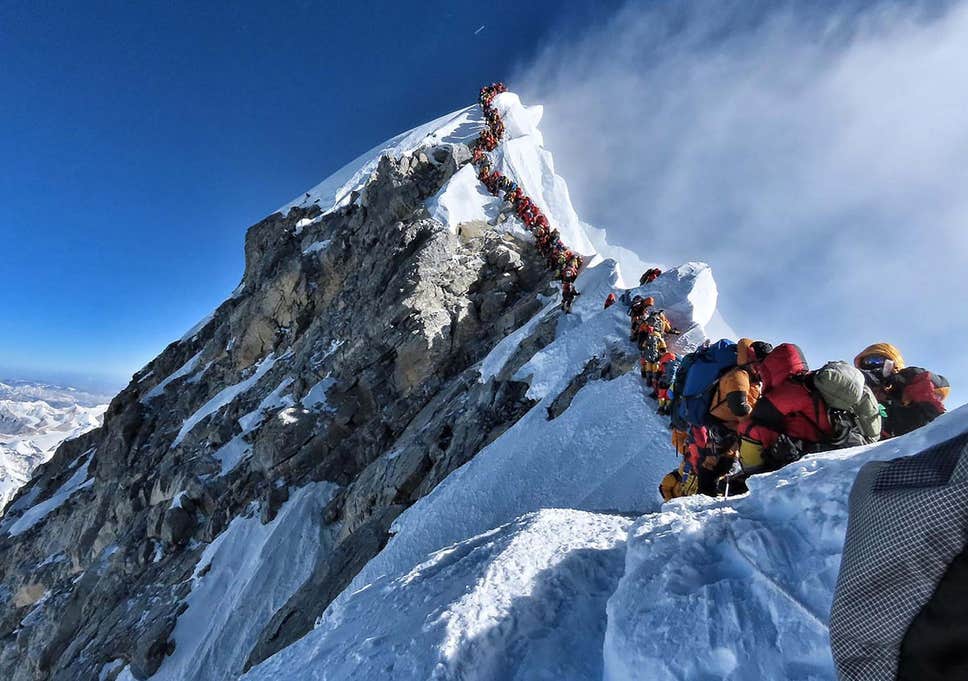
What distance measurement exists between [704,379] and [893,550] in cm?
471

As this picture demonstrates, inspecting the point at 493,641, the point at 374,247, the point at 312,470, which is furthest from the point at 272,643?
the point at 374,247

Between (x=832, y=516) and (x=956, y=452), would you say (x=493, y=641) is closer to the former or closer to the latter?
(x=832, y=516)

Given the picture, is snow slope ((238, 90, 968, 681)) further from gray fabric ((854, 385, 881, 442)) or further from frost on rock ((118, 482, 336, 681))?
frost on rock ((118, 482, 336, 681))

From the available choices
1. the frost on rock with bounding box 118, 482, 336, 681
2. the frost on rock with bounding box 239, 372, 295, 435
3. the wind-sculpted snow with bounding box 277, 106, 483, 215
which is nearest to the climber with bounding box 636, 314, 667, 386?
the frost on rock with bounding box 118, 482, 336, 681

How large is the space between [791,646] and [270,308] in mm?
34130

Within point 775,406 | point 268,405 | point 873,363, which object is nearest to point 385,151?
point 268,405

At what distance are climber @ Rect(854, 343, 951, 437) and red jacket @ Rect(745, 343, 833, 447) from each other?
1.71 m

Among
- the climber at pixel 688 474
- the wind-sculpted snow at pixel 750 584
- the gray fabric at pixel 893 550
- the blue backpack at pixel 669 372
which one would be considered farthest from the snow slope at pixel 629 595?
the blue backpack at pixel 669 372

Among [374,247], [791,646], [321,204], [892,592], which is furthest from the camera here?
[321,204]

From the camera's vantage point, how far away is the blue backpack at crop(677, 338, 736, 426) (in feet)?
18.9

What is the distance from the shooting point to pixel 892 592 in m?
1.43

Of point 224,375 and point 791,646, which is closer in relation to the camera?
point 791,646

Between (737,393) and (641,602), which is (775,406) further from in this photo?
(641,602)

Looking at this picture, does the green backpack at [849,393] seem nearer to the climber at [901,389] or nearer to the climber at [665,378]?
the climber at [901,389]
